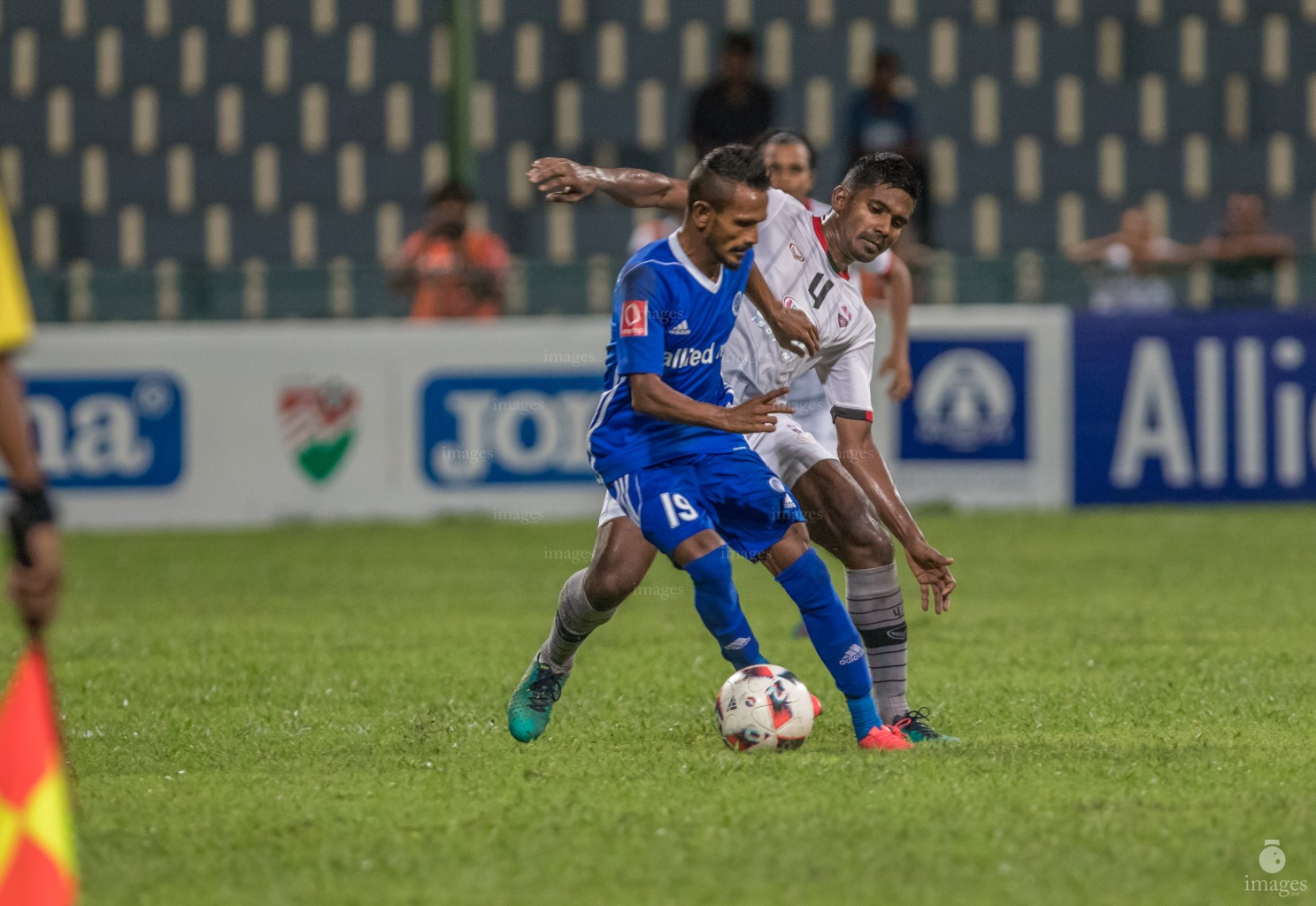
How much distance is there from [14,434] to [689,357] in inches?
99.0

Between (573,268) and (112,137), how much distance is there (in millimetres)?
6567

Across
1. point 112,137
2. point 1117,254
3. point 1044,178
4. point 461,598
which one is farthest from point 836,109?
point 461,598

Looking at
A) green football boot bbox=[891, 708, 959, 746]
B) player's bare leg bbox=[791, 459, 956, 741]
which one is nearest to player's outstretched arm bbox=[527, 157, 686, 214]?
player's bare leg bbox=[791, 459, 956, 741]

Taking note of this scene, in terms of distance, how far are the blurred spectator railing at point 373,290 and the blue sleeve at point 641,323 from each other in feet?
28.9

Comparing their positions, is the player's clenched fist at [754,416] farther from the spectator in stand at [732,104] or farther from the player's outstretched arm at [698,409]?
the spectator in stand at [732,104]

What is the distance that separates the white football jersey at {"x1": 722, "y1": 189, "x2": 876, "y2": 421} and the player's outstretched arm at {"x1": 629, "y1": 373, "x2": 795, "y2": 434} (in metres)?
0.70

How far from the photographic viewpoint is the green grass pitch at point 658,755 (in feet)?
14.3

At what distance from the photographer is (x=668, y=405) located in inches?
227

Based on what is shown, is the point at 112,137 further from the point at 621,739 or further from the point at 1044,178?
the point at 621,739

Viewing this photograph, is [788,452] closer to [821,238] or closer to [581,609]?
[821,238]

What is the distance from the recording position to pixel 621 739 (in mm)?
6234

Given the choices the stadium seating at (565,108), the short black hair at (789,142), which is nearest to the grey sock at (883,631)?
the short black hair at (789,142)

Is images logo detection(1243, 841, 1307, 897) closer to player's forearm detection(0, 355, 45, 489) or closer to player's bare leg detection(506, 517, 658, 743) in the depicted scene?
player's bare leg detection(506, 517, 658, 743)

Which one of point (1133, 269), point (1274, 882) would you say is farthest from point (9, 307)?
point (1133, 269)
